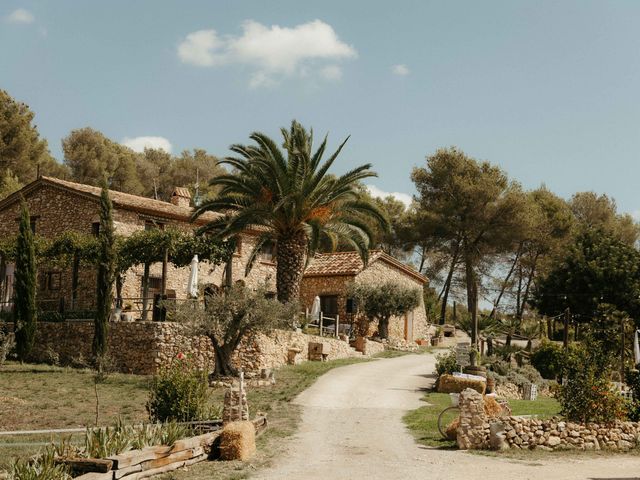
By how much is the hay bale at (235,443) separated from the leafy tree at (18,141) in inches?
1374

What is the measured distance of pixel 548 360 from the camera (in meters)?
29.1

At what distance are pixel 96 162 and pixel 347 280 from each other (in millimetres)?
23823

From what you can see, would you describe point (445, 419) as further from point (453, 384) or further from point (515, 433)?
point (453, 384)

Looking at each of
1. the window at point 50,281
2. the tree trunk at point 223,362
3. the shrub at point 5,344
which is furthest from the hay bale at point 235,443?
the window at point 50,281

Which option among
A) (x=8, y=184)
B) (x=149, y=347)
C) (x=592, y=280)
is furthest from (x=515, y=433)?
(x=8, y=184)

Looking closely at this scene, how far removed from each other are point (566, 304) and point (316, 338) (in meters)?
16.1

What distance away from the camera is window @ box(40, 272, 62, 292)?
31.7 meters

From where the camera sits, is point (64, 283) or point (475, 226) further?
point (475, 226)

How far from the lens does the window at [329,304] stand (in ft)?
118

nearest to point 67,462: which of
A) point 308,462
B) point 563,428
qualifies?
point 308,462

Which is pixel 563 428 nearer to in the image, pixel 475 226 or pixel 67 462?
pixel 67 462

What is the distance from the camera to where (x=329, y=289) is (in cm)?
3631

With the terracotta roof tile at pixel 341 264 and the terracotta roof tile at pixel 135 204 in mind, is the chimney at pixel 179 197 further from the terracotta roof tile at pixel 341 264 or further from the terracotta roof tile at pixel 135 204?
the terracotta roof tile at pixel 341 264

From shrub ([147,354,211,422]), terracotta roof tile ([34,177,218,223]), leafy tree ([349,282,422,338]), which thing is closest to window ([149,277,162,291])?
terracotta roof tile ([34,177,218,223])
